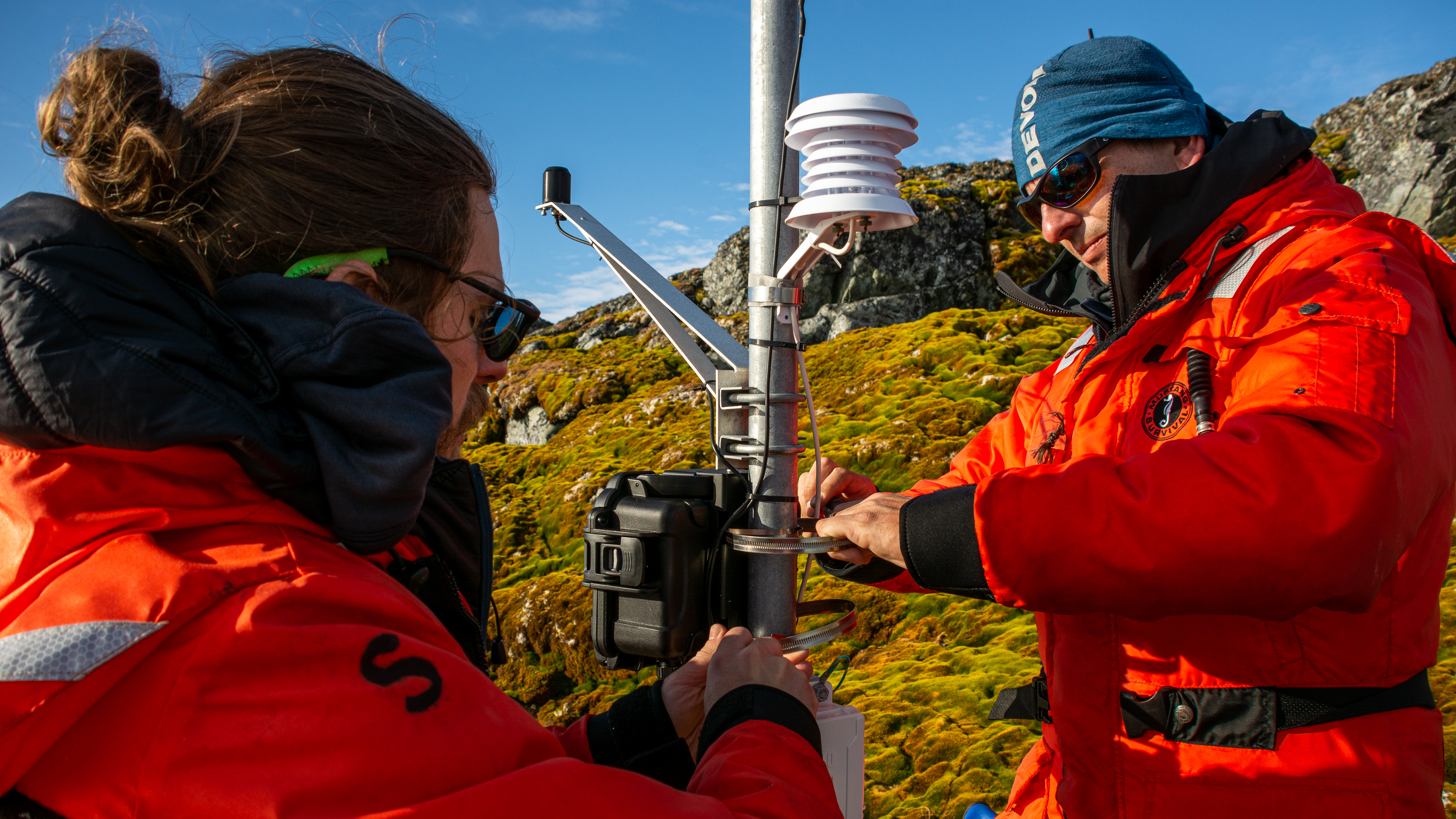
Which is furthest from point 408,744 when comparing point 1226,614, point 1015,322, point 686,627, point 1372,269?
point 1015,322

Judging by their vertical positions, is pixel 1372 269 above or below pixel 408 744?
above

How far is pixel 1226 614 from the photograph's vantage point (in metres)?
1.90

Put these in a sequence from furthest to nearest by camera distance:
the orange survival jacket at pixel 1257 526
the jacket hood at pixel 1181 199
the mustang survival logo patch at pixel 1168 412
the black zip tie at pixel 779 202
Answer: the black zip tie at pixel 779 202, the jacket hood at pixel 1181 199, the mustang survival logo patch at pixel 1168 412, the orange survival jacket at pixel 1257 526

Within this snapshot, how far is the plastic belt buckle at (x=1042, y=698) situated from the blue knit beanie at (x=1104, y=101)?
5.67 feet

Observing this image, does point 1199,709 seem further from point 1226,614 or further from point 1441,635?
point 1441,635

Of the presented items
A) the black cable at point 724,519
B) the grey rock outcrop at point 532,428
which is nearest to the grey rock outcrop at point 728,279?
the grey rock outcrop at point 532,428

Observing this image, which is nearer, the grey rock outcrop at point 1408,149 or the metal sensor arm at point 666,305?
the metal sensor arm at point 666,305

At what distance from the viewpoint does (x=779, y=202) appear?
8.22ft

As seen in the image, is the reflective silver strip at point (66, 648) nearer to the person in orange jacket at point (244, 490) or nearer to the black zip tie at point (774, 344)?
the person in orange jacket at point (244, 490)

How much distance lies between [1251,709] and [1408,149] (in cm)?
2579

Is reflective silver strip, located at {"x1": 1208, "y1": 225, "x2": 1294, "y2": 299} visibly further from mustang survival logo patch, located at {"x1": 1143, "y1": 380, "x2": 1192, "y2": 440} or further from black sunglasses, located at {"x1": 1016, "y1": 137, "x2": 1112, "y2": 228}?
black sunglasses, located at {"x1": 1016, "y1": 137, "x2": 1112, "y2": 228}

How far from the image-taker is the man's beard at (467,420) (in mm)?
2297

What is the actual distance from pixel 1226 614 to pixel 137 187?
2476 millimetres

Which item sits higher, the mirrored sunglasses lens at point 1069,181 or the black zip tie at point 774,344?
the mirrored sunglasses lens at point 1069,181
